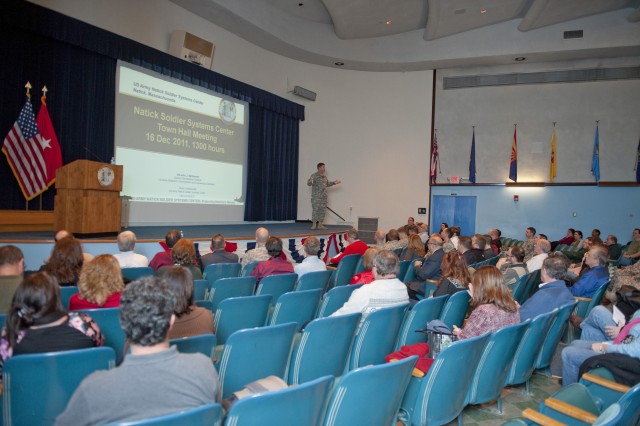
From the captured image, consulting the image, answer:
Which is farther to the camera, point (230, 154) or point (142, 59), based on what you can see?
point (230, 154)

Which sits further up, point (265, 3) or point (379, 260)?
point (265, 3)

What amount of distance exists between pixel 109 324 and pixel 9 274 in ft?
2.78

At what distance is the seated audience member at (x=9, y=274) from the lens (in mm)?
2539

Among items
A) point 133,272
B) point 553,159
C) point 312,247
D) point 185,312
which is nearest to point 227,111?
point 312,247

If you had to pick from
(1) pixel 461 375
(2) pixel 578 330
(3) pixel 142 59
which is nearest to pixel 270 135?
(3) pixel 142 59

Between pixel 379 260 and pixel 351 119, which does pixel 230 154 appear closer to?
pixel 351 119

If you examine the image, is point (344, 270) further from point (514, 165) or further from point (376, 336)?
point (514, 165)

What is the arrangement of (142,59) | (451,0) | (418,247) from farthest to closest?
1. (451,0)
2. (142,59)
3. (418,247)

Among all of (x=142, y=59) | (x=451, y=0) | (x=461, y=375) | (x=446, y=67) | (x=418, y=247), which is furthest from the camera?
(x=446, y=67)

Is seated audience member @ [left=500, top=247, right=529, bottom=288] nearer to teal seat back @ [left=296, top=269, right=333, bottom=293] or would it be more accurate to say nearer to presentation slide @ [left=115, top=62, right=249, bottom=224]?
teal seat back @ [left=296, top=269, right=333, bottom=293]

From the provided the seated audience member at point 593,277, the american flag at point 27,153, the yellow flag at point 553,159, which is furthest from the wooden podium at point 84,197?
the yellow flag at point 553,159

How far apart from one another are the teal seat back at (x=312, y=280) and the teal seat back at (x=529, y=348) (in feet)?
5.70

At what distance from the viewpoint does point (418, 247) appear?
19.8ft

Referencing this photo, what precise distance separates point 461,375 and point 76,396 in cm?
163
